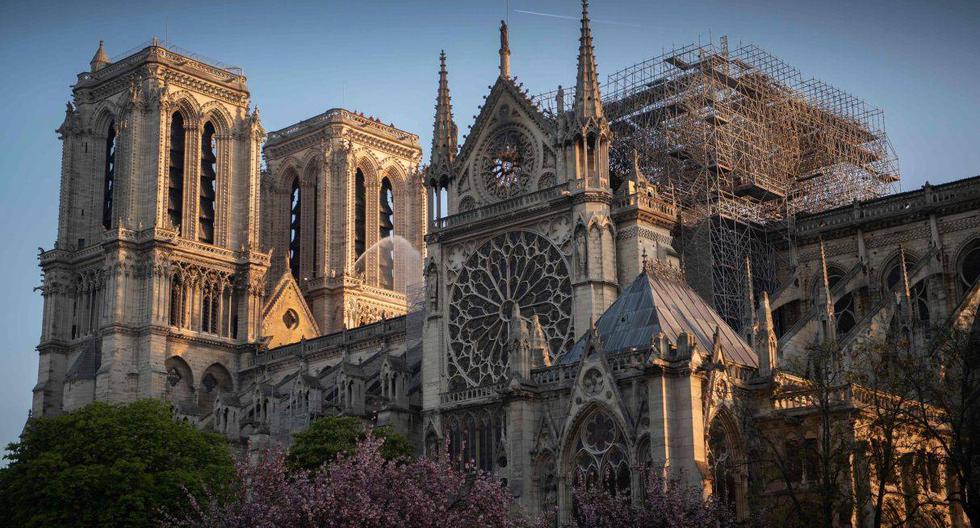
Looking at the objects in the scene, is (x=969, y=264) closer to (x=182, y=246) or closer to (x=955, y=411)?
(x=955, y=411)

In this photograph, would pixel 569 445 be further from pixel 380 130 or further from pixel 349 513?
pixel 380 130

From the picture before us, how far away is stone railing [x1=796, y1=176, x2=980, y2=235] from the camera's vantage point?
4722cm

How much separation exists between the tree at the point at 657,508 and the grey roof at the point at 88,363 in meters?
43.9

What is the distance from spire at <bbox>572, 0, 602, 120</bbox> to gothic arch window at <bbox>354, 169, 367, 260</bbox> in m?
32.9

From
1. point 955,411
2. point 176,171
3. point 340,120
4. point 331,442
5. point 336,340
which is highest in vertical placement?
point 340,120

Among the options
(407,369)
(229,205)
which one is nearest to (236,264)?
(229,205)

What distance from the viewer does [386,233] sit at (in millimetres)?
84312

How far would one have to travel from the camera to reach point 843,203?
193 ft

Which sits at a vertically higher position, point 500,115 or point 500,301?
point 500,115

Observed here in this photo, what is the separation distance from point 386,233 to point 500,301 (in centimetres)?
3500

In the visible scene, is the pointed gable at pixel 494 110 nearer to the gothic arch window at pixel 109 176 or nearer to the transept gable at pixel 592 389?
the transept gable at pixel 592 389

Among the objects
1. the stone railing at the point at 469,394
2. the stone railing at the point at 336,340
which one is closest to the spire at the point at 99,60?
the stone railing at the point at 336,340

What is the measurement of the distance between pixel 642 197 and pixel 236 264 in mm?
31038

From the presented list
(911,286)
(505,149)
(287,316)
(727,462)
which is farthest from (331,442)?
(287,316)
